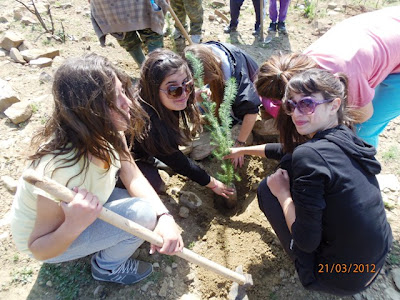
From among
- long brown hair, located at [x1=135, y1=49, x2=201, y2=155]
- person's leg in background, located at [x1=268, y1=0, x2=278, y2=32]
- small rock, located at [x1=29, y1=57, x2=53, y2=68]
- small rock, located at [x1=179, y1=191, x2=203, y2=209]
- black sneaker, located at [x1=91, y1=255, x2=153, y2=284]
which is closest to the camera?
black sneaker, located at [x1=91, y1=255, x2=153, y2=284]

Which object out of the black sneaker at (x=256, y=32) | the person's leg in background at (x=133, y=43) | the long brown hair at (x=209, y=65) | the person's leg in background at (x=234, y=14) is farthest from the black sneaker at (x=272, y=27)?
the long brown hair at (x=209, y=65)

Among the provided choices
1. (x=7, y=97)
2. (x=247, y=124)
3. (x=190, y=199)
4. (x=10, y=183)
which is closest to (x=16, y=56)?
(x=7, y=97)

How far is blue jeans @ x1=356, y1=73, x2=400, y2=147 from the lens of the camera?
90.4 inches

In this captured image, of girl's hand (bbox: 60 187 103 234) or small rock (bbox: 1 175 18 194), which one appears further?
small rock (bbox: 1 175 18 194)

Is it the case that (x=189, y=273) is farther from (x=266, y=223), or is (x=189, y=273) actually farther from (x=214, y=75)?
(x=214, y=75)

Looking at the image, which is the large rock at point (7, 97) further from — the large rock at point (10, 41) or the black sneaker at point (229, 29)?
the black sneaker at point (229, 29)

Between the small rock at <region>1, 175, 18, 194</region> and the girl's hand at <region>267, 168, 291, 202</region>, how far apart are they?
202 cm

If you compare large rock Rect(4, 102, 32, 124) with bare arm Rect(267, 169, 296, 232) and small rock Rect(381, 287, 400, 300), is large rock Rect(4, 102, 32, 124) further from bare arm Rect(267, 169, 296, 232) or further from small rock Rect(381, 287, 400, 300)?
small rock Rect(381, 287, 400, 300)

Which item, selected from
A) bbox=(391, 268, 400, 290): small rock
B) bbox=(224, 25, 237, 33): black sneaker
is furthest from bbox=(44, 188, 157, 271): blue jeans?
bbox=(224, 25, 237, 33): black sneaker

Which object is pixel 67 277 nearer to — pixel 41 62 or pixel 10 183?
pixel 10 183

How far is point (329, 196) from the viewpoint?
1370 millimetres

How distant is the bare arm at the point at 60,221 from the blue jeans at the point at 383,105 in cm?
201

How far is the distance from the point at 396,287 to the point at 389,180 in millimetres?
1091

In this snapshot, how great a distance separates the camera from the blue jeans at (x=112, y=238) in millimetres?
1641
